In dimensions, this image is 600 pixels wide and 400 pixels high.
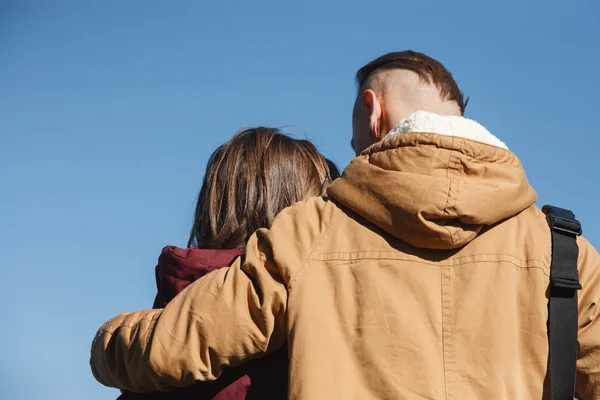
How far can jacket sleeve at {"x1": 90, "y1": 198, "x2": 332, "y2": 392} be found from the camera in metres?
2.81

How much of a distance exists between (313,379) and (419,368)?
0.34 m

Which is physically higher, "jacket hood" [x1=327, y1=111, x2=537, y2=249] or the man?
"jacket hood" [x1=327, y1=111, x2=537, y2=249]

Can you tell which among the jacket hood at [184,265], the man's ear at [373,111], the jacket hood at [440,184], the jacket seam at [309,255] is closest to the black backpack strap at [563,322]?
the jacket hood at [440,184]

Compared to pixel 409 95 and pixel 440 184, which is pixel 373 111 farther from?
Answer: pixel 440 184

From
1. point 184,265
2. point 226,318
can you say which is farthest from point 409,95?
point 226,318

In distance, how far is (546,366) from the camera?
276cm

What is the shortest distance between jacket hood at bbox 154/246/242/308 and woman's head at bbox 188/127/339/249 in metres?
0.20

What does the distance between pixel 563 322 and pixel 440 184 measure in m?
0.61

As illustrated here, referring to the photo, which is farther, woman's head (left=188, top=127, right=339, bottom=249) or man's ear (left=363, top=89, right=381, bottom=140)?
man's ear (left=363, top=89, right=381, bottom=140)

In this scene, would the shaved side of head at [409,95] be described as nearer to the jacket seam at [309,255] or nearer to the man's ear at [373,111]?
the man's ear at [373,111]

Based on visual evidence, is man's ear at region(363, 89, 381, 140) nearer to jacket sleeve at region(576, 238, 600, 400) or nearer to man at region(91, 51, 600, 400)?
man at region(91, 51, 600, 400)

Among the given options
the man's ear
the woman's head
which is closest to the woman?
the woman's head

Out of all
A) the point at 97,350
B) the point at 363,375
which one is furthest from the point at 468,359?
the point at 97,350

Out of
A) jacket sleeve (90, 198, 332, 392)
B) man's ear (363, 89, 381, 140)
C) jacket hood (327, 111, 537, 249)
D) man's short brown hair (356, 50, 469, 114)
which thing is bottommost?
jacket sleeve (90, 198, 332, 392)
